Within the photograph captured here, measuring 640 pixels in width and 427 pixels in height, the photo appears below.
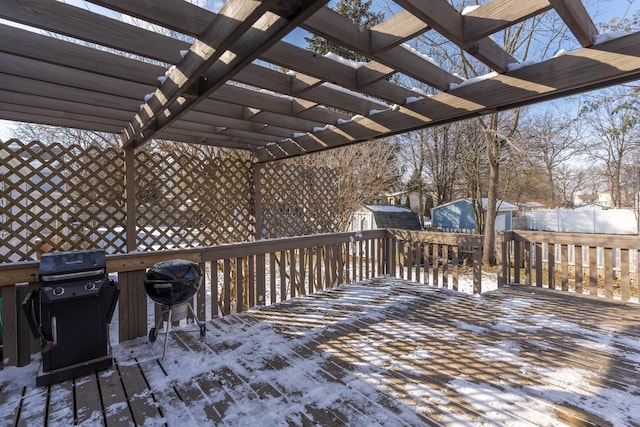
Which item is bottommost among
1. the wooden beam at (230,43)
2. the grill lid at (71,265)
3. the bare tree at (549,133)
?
the grill lid at (71,265)

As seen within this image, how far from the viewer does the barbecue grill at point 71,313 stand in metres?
2.16

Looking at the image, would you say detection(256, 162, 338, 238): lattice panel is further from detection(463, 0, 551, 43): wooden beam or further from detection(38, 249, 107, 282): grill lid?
detection(463, 0, 551, 43): wooden beam

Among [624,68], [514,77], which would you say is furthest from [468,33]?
[624,68]

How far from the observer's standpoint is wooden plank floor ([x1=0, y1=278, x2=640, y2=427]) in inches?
70.7

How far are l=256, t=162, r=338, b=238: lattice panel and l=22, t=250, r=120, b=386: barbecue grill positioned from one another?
2.51 m

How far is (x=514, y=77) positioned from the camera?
7.70 ft

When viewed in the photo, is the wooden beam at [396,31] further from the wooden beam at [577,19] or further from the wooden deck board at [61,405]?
the wooden deck board at [61,405]

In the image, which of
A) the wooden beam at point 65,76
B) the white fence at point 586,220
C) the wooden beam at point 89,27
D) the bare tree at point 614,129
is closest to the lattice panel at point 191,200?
the wooden beam at point 65,76

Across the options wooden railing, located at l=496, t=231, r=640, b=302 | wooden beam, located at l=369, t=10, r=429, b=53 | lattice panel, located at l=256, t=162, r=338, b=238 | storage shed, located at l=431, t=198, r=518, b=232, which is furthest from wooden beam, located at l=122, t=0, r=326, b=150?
storage shed, located at l=431, t=198, r=518, b=232

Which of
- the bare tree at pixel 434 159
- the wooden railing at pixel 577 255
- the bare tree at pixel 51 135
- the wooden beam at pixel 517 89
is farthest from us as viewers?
the bare tree at pixel 434 159

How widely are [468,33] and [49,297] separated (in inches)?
124

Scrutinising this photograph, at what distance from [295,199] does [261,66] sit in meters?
2.92

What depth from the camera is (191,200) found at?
4.13m

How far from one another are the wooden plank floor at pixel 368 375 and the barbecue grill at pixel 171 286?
0.31 metres
